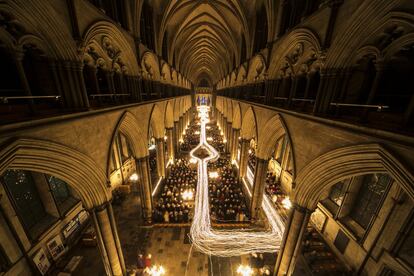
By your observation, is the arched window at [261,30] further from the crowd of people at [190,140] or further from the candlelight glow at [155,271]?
the crowd of people at [190,140]

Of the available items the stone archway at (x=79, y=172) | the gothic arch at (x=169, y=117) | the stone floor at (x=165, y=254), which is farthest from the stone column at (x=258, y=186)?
the gothic arch at (x=169, y=117)

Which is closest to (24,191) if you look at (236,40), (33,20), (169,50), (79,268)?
(79,268)

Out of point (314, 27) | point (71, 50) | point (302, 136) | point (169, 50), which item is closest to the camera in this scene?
point (71, 50)

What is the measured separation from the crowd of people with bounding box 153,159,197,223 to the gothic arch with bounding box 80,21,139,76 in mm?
8857

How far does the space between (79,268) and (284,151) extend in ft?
48.1

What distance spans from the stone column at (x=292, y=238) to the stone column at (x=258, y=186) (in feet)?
11.4

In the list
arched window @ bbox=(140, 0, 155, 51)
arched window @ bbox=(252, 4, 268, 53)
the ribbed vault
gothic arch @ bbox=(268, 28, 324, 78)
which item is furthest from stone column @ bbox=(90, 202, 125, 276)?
arched window @ bbox=(252, 4, 268, 53)

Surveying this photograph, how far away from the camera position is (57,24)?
420 centimetres

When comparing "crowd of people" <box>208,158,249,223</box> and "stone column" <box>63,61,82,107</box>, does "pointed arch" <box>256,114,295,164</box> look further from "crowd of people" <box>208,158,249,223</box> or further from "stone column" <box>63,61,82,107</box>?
"stone column" <box>63,61,82,107</box>

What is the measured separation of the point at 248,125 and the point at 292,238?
8377 millimetres

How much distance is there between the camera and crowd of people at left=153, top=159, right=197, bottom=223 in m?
10.4

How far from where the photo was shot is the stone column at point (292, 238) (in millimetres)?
6016

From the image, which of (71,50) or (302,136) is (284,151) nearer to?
(302,136)

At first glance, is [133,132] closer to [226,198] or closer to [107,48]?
[107,48]
